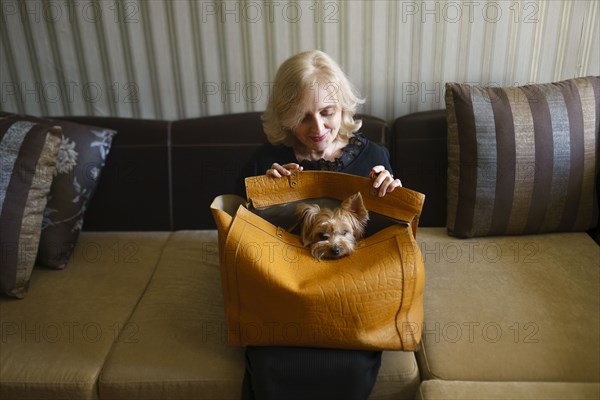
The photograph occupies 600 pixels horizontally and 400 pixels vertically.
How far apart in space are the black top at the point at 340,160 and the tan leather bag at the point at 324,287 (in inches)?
10.5

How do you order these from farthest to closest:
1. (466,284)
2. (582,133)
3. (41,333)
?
1. (582,133)
2. (466,284)
3. (41,333)

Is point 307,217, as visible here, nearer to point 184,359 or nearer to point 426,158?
point 184,359

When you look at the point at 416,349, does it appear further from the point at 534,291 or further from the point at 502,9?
the point at 502,9

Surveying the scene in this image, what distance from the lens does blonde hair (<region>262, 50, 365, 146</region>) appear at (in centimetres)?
152

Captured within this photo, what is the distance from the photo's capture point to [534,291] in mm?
1559

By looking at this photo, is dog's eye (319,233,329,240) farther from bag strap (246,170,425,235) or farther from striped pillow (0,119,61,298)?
A: striped pillow (0,119,61,298)

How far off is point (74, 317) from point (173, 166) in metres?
0.73

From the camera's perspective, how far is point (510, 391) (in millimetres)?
1224

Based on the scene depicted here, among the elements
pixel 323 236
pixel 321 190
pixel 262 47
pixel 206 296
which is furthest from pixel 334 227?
pixel 262 47

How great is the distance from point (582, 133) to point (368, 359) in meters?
1.15

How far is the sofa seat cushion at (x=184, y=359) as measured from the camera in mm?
1326

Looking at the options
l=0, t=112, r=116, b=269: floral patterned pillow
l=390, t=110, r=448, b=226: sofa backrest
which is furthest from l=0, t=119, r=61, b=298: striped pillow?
l=390, t=110, r=448, b=226: sofa backrest

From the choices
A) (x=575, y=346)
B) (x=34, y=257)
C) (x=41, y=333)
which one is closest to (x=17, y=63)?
(x=34, y=257)

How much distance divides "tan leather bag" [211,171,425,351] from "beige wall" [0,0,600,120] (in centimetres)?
89
